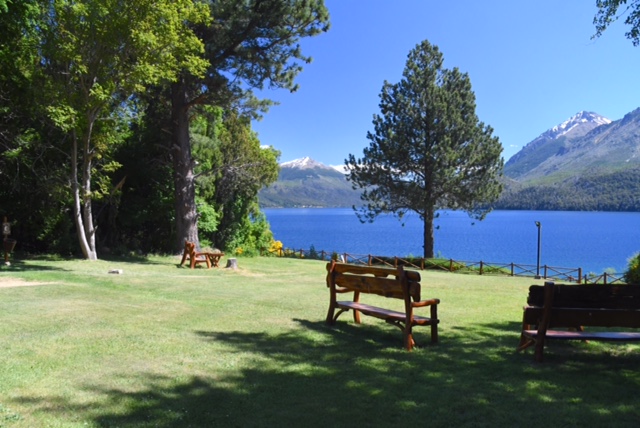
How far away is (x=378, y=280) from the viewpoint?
21.8 feet

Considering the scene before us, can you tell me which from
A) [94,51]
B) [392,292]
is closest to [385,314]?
[392,292]

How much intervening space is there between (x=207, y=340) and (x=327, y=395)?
2.43 m

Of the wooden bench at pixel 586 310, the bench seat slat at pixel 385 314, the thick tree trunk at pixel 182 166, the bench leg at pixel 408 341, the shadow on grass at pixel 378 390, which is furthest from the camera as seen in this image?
the thick tree trunk at pixel 182 166

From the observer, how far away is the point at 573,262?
171 ft

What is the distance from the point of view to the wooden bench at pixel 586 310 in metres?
5.51

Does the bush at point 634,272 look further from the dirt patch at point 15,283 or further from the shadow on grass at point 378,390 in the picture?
the dirt patch at point 15,283

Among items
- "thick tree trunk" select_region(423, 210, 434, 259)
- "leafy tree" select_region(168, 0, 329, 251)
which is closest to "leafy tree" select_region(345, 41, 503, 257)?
"thick tree trunk" select_region(423, 210, 434, 259)

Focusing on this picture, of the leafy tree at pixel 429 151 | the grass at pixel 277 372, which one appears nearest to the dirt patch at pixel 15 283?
the grass at pixel 277 372

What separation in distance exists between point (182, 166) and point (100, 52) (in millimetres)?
7005

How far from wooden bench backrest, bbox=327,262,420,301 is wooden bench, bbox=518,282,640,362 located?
4.32 ft

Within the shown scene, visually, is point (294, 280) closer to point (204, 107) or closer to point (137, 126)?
point (204, 107)

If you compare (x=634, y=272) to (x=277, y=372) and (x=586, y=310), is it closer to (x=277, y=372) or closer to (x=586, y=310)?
(x=586, y=310)

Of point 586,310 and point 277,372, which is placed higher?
point 586,310

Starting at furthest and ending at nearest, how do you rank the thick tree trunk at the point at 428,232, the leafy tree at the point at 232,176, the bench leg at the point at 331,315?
the thick tree trunk at the point at 428,232 < the leafy tree at the point at 232,176 < the bench leg at the point at 331,315
